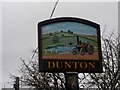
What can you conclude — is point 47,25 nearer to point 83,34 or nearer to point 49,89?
→ point 83,34

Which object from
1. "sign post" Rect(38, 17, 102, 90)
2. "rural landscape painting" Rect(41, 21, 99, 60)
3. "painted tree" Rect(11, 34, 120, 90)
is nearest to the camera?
"sign post" Rect(38, 17, 102, 90)

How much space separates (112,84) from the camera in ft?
81.3

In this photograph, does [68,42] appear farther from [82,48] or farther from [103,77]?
[103,77]

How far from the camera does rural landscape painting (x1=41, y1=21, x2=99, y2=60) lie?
503 inches

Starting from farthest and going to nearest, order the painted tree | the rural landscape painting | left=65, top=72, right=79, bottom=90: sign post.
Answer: the painted tree
the rural landscape painting
left=65, top=72, right=79, bottom=90: sign post

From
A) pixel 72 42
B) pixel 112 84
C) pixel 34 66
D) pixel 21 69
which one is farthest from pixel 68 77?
pixel 21 69

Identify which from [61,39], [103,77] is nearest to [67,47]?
[61,39]

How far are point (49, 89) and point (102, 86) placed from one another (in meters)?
4.04

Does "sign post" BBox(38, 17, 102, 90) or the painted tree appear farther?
the painted tree

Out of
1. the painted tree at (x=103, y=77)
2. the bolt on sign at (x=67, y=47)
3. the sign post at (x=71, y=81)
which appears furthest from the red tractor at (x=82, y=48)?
the painted tree at (x=103, y=77)

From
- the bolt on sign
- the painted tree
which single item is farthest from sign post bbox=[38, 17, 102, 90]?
the painted tree

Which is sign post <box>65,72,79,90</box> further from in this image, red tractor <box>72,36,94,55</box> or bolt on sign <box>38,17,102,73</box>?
red tractor <box>72,36,94,55</box>

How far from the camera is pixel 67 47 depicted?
12.9 m

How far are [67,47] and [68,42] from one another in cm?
15
